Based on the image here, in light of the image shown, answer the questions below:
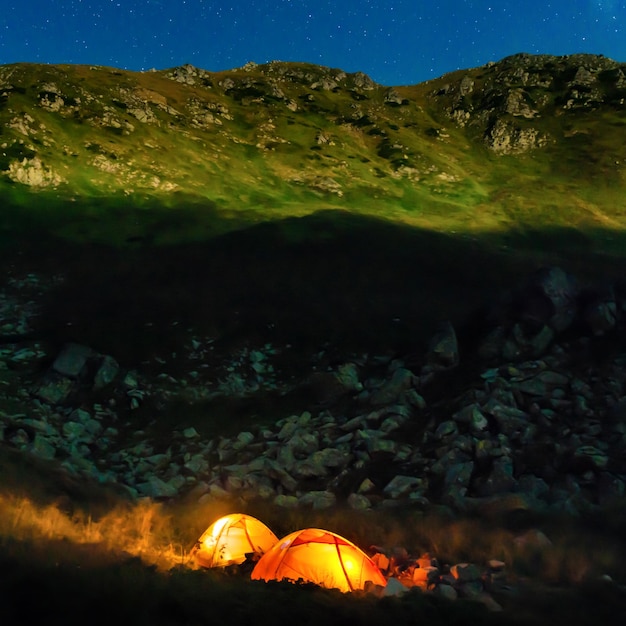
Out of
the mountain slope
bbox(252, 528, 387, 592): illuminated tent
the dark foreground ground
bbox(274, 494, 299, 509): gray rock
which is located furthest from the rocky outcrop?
the mountain slope

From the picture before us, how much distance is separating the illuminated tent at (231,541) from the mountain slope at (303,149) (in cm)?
2687

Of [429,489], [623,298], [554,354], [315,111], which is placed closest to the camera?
[429,489]

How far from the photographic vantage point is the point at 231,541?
31.9ft

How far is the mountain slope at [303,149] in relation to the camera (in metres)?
41.8

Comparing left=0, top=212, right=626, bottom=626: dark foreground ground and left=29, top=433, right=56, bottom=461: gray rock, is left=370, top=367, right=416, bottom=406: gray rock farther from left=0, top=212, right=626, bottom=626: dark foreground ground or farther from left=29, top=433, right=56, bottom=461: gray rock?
left=29, top=433, right=56, bottom=461: gray rock

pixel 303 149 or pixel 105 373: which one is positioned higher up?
pixel 303 149

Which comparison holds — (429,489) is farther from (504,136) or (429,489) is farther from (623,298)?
(504,136)

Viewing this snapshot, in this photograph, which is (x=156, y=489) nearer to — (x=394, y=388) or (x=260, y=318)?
(x=394, y=388)

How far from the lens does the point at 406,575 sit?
9.51m

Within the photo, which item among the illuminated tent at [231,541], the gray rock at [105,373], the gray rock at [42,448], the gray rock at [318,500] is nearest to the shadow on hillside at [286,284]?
the gray rock at [105,373]

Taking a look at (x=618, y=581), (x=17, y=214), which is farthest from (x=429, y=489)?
(x=17, y=214)

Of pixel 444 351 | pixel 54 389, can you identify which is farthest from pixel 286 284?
pixel 54 389

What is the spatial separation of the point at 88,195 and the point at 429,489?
36535mm

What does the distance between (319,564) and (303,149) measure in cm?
5623
